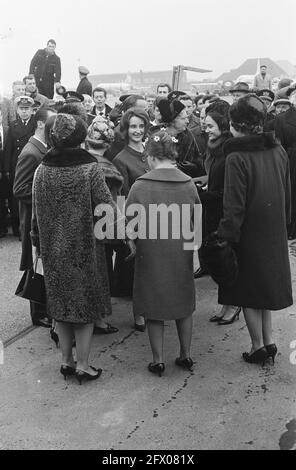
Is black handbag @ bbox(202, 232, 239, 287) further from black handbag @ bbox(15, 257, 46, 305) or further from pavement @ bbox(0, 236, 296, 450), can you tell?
black handbag @ bbox(15, 257, 46, 305)

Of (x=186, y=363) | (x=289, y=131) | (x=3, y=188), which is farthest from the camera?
(x=3, y=188)

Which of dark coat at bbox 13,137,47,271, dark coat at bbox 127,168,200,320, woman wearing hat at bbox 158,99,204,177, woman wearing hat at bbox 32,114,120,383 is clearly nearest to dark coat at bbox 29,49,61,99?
woman wearing hat at bbox 158,99,204,177

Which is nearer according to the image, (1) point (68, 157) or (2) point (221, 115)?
(1) point (68, 157)

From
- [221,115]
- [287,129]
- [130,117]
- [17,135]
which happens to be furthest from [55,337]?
[287,129]

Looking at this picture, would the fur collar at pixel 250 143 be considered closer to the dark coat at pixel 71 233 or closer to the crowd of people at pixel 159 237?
the crowd of people at pixel 159 237

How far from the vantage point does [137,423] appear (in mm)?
3184

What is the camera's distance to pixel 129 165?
14.8 ft

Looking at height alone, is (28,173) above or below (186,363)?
above

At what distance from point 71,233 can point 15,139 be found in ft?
14.0

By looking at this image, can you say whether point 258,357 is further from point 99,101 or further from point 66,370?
point 99,101

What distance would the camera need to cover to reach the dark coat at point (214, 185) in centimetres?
455

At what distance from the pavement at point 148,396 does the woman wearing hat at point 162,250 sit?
1.49 ft

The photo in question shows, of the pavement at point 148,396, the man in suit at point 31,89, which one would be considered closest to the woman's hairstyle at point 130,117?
the pavement at point 148,396

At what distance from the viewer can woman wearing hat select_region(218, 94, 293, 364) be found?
363cm
